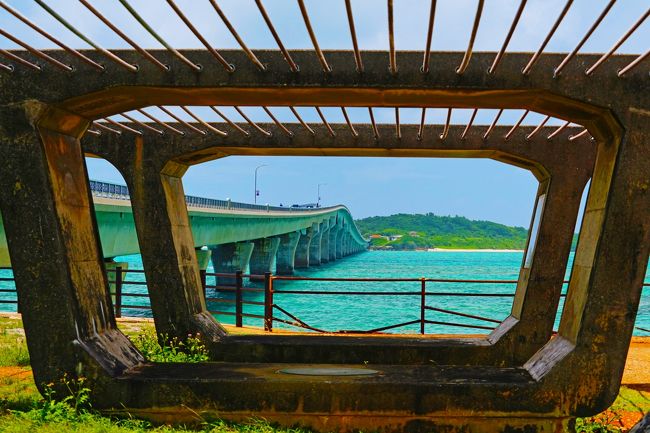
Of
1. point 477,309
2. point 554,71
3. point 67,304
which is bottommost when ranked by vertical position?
point 477,309

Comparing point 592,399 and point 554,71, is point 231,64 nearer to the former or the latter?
point 554,71

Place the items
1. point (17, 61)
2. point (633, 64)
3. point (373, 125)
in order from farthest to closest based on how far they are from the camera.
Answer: point (373, 125)
point (17, 61)
point (633, 64)

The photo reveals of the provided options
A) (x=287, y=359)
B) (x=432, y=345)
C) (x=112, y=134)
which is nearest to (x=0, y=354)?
(x=112, y=134)

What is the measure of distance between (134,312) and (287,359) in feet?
109

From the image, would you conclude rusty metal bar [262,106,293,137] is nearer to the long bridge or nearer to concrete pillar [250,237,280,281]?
the long bridge

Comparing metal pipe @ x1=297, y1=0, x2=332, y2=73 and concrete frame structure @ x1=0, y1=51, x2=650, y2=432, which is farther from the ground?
metal pipe @ x1=297, y1=0, x2=332, y2=73

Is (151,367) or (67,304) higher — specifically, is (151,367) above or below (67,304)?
below

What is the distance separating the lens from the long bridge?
2503cm

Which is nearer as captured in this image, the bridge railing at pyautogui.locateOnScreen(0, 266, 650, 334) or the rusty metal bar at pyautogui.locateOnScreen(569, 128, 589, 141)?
the rusty metal bar at pyautogui.locateOnScreen(569, 128, 589, 141)

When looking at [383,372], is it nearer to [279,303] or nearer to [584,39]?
[584,39]

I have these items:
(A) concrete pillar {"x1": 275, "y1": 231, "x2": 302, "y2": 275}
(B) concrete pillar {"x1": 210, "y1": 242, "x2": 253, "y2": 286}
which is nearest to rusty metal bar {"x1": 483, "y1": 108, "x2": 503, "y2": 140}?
(B) concrete pillar {"x1": 210, "y1": 242, "x2": 253, "y2": 286}

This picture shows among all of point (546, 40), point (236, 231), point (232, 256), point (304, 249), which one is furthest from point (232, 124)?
point (304, 249)

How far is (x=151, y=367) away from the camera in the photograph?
773cm

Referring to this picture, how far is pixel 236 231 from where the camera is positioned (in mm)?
48031
